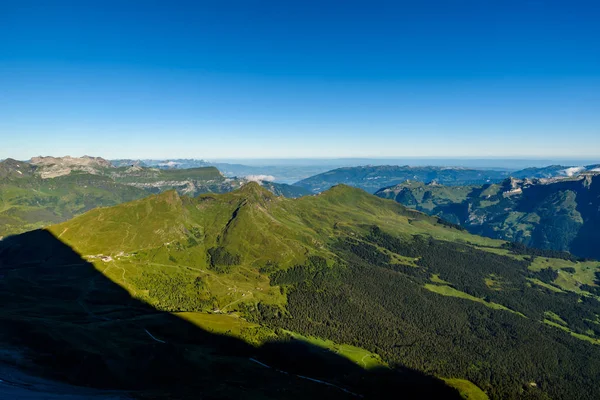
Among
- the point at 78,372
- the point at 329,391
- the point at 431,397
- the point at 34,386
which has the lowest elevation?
the point at 431,397

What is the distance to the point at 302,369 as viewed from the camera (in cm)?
19388

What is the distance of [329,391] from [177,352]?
81395 mm

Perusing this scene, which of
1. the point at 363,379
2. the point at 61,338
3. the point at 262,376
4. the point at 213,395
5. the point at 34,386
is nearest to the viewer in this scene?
the point at 34,386

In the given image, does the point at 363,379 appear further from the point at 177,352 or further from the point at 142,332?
the point at 142,332

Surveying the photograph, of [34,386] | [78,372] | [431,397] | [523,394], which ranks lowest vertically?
[523,394]

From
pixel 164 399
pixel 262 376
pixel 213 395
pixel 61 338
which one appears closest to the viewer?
pixel 164 399

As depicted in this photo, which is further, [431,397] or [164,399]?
[431,397]

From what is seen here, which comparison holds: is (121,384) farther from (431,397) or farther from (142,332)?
(431,397)

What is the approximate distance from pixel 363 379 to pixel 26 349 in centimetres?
16443

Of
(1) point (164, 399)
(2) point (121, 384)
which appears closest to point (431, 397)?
(1) point (164, 399)

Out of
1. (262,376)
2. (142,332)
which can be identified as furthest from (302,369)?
(142,332)

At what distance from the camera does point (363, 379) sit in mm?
189250

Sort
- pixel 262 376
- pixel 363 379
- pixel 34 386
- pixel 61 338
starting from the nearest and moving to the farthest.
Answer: pixel 34 386 < pixel 61 338 < pixel 262 376 < pixel 363 379

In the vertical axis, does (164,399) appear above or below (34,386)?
below
